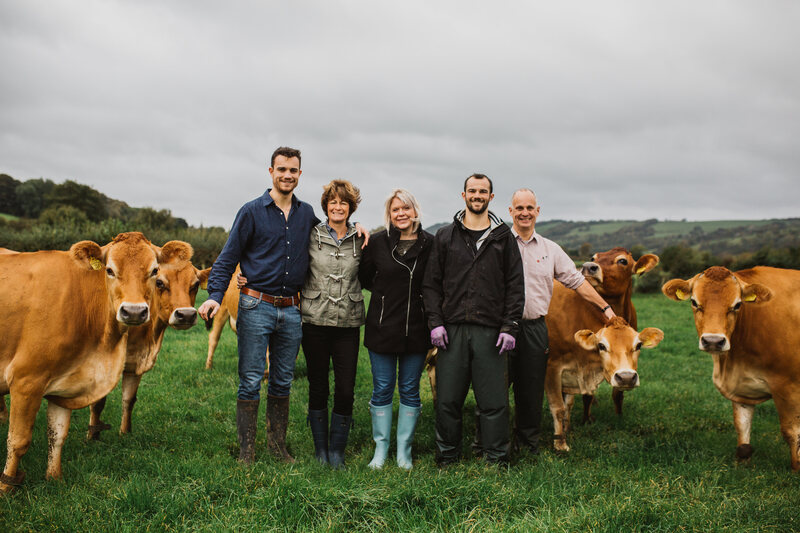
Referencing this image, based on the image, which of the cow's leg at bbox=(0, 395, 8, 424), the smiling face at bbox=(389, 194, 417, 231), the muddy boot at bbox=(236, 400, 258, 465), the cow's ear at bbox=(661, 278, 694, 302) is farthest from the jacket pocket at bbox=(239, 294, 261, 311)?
the cow's ear at bbox=(661, 278, 694, 302)

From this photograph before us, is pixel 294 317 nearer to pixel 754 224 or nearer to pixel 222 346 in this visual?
pixel 222 346

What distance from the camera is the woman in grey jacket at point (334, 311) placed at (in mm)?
5234

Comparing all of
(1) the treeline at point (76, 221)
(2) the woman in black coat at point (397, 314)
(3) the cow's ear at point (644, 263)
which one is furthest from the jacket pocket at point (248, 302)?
(1) the treeline at point (76, 221)

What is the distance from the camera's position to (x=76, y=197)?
2288 inches

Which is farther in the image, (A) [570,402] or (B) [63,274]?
(A) [570,402]

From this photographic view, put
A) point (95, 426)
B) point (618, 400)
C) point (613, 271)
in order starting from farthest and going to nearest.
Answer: point (618, 400)
point (613, 271)
point (95, 426)

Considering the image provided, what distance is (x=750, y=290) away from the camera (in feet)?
18.0

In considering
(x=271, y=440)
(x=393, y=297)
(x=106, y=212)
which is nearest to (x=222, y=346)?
(x=271, y=440)

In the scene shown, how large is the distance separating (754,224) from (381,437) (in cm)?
11754

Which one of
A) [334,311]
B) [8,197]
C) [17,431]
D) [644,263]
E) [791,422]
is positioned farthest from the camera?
[8,197]

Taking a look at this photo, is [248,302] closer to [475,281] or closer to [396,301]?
[396,301]

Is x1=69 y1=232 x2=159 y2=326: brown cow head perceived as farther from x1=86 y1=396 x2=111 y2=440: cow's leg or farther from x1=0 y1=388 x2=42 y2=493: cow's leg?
x1=86 y1=396 x2=111 y2=440: cow's leg

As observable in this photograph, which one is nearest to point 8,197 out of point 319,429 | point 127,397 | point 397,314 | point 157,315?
point 127,397

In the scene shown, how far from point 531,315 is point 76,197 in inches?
2560
